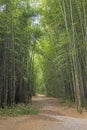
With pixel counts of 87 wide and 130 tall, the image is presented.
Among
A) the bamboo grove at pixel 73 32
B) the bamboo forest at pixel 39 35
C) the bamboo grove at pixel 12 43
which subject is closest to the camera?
the bamboo grove at pixel 73 32

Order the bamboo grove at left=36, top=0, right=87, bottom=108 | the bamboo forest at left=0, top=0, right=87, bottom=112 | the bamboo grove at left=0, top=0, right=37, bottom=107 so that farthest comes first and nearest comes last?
the bamboo grove at left=0, top=0, right=37, bottom=107, the bamboo forest at left=0, top=0, right=87, bottom=112, the bamboo grove at left=36, top=0, right=87, bottom=108

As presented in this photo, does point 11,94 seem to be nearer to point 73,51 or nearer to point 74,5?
point 73,51

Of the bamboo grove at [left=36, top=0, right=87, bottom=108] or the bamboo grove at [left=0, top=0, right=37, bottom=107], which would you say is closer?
the bamboo grove at [left=36, top=0, right=87, bottom=108]

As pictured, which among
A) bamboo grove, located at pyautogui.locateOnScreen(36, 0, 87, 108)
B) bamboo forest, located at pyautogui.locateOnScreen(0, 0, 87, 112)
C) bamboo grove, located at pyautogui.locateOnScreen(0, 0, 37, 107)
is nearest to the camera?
bamboo grove, located at pyautogui.locateOnScreen(36, 0, 87, 108)

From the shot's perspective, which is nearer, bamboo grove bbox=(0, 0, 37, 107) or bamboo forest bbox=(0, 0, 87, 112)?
bamboo forest bbox=(0, 0, 87, 112)

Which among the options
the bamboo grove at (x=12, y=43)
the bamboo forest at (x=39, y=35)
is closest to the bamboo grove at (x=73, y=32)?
the bamboo forest at (x=39, y=35)

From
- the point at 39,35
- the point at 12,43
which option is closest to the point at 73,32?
the point at 12,43

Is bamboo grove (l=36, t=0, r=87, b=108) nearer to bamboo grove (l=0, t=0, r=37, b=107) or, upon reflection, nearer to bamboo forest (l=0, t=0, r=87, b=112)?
bamboo forest (l=0, t=0, r=87, b=112)

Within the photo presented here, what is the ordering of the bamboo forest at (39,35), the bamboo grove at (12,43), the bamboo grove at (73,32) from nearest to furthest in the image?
the bamboo grove at (73,32)
the bamboo forest at (39,35)
the bamboo grove at (12,43)

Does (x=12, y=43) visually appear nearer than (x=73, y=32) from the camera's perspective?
No

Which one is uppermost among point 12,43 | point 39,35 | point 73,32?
point 39,35

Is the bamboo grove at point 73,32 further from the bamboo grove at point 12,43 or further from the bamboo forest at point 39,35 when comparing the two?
the bamboo grove at point 12,43

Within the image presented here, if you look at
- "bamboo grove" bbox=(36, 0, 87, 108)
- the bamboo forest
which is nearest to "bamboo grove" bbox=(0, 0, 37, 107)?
the bamboo forest

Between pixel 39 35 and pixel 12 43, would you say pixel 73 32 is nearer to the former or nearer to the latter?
pixel 12 43
